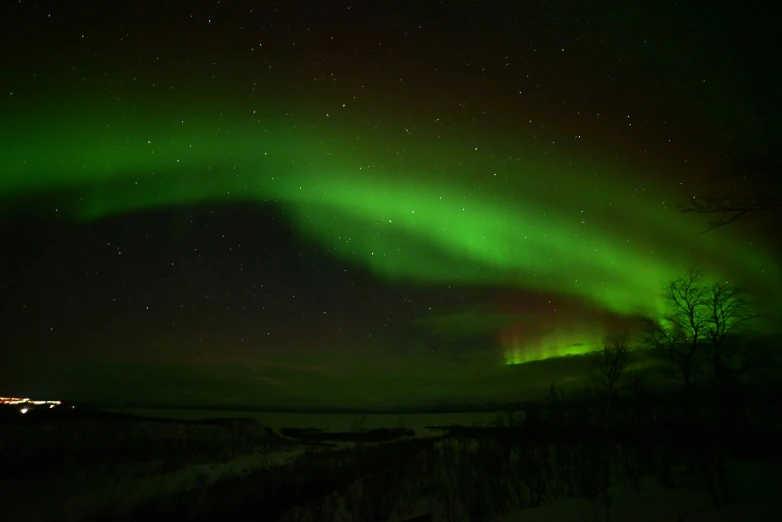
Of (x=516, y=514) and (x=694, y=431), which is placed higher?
(x=694, y=431)

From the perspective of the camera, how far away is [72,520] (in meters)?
13.1

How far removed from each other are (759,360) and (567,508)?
25.4m

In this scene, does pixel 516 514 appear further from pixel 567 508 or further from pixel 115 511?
pixel 115 511

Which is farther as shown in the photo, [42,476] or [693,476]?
[42,476]

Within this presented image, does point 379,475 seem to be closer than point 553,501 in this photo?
No

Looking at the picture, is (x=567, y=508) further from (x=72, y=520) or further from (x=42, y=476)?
(x=42, y=476)

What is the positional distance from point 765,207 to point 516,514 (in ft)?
26.0

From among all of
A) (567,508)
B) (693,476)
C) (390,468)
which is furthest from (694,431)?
(390,468)

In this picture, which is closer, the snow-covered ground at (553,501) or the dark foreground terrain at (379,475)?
the snow-covered ground at (553,501)

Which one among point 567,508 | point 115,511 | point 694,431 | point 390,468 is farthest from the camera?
point 390,468

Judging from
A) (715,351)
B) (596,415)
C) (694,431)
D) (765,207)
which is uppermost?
(765,207)

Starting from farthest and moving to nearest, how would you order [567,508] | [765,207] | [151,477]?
[151,477] → [567,508] → [765,207]

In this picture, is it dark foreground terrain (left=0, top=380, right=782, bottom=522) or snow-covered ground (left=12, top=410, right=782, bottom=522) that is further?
dark foreground terrain (left=0, top=380, right=782, bottom=522)

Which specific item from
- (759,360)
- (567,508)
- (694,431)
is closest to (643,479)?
(694,431)
